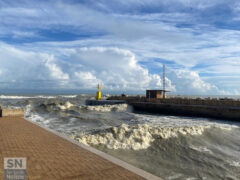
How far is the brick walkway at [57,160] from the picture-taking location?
473 centimetres

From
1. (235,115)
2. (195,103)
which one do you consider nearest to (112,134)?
(235,115)

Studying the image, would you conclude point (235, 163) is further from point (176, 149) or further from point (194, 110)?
point (194, 110)

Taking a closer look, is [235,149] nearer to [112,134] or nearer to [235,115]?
[112,134]

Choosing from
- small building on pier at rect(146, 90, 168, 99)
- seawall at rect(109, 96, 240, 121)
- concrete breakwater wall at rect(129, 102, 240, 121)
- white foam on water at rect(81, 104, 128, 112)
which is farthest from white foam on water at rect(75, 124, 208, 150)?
small building on pier at rect(146, 90, 168, 99)

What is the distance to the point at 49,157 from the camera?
232 inches

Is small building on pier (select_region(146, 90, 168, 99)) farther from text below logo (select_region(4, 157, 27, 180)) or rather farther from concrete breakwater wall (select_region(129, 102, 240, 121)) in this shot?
text below logo (select_region(4, 157, 27, 180))

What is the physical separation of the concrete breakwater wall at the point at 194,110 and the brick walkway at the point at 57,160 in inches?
921

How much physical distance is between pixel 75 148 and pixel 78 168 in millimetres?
1848

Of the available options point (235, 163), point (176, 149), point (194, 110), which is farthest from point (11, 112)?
point (194, 110)

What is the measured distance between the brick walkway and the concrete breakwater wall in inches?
921

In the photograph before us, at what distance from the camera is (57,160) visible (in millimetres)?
5676

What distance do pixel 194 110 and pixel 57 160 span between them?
25.8m

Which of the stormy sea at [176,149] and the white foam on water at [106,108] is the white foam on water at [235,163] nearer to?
the stormy sea at [176,149]

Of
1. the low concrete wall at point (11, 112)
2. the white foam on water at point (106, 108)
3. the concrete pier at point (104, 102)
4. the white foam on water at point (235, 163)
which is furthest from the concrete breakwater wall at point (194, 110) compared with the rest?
the low concrete wall at point (11, 112)
